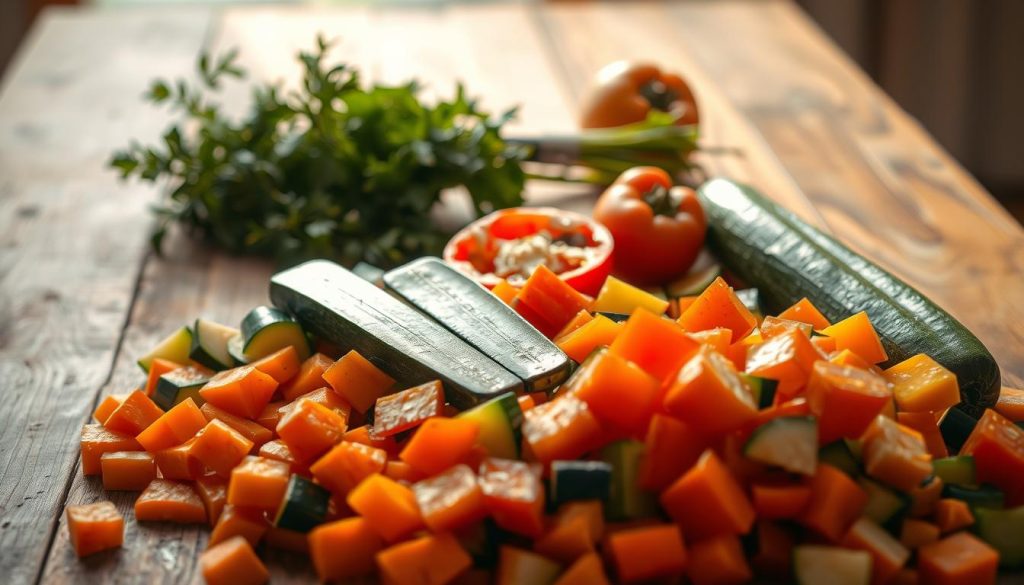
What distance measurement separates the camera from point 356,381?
1.84 metres

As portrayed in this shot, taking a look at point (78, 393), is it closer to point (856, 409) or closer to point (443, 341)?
point (443, 341)

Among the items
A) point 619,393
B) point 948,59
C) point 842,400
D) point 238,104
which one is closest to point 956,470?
point 842,400

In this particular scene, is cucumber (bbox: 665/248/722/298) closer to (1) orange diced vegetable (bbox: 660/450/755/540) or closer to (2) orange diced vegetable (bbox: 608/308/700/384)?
(2) orange diced vegetable (bbox: 608/308/700/384)

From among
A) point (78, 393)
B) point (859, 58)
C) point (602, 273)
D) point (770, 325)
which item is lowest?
point (859, 58)

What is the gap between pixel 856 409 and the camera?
157cm

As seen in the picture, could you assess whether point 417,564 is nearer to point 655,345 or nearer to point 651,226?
point 655,345

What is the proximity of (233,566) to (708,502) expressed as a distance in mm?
634

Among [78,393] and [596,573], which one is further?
[78,393]

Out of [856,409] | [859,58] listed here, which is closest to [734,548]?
[856,409]

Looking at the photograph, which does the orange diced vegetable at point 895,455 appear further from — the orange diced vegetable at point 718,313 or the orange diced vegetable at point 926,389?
the orange diced vegetable at point 718,313

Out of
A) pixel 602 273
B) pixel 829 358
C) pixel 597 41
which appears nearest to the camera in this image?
pixel 829 358

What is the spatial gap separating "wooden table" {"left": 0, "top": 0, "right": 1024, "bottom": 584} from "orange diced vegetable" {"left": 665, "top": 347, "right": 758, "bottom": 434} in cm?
58

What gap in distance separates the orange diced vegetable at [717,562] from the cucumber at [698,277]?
2.81ft

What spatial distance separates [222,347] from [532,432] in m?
0.71
